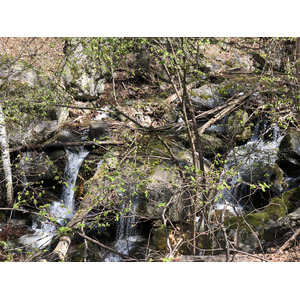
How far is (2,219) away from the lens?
4.65m

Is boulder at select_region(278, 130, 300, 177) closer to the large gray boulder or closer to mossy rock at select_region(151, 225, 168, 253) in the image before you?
mossy rock at select_region(151, 225, 168, 253)

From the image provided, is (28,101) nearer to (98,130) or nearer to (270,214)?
(98,130)

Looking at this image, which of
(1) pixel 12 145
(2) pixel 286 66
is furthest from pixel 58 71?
(2) pixel 286 66

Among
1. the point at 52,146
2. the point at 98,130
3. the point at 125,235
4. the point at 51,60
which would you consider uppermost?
the point at 51,60

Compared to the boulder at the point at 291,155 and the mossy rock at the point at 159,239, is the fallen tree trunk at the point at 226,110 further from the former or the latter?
the mossy rock at the point at 159,239

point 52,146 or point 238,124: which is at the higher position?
point 238,124

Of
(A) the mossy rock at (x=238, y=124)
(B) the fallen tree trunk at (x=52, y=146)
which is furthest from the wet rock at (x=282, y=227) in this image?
(B) the fallen tree trunk at (x=52, y=146)

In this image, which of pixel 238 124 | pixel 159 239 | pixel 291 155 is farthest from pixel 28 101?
pixel 291 155

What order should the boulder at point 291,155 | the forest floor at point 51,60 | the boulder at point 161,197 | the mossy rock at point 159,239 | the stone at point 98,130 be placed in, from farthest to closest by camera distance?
the stone at point 98,130 → the boulder at point 291,155 → the mossy rock at point 159,239 → the boulder at point 161,197 → the forest floor at point 51,60

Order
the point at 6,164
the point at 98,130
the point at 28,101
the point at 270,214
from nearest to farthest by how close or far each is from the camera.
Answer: the point at 28,101
the point at 270,214
the point at 6,164
the point at 98,130

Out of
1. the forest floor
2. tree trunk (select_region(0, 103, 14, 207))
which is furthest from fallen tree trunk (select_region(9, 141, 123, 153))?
the forest floor

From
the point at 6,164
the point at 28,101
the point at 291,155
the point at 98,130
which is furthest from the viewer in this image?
the point at 98,130
